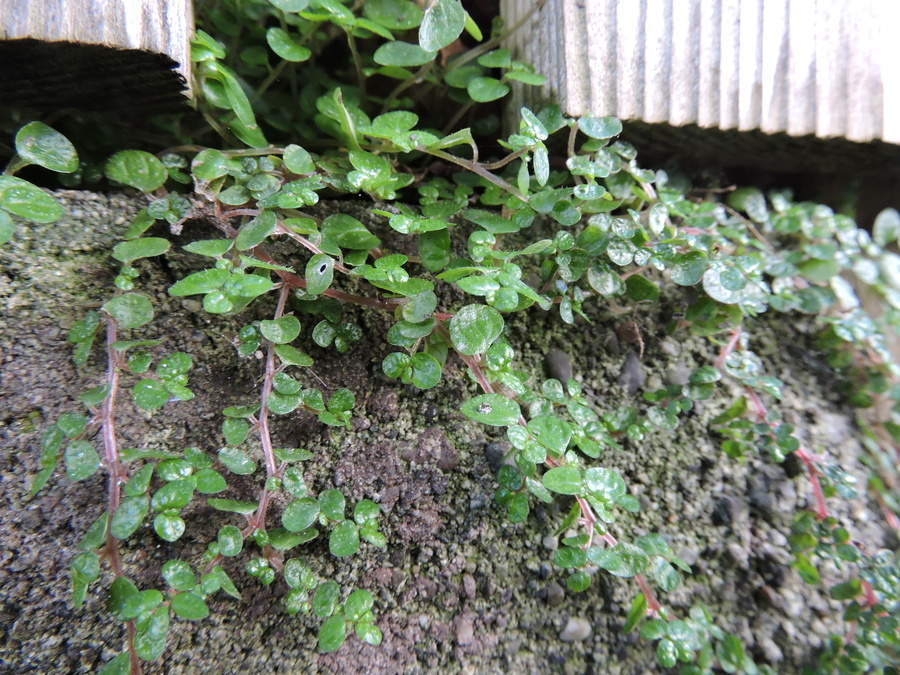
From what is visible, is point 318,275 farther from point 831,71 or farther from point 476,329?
point 831,71

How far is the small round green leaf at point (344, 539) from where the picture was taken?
0.68 meters

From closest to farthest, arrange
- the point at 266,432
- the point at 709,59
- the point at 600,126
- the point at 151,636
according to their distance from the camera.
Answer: the point at 151,636, the point at 266,432, the point at 600,126, the point at 709,59

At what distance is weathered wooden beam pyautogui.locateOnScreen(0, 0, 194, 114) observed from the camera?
639 mm

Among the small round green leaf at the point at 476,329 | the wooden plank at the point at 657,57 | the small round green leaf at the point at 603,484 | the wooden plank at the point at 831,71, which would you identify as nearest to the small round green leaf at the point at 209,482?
the small round green leaf at the point at 476,329

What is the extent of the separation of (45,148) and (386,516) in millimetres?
669

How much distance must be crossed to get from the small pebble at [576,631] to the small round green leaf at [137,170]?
88 cm

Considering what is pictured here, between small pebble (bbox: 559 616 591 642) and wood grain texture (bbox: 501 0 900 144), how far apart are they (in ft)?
2.60

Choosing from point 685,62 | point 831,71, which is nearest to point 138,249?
point 685,62

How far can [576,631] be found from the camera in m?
0.79

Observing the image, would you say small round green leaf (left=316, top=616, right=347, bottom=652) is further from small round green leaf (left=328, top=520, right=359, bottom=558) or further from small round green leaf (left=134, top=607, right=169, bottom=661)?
small round green leaf (left=134, top=607, right=169, bottom=661)

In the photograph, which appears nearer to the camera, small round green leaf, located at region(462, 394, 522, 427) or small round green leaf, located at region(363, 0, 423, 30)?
small round green leaf, located at region(462, 394, 522, 427)

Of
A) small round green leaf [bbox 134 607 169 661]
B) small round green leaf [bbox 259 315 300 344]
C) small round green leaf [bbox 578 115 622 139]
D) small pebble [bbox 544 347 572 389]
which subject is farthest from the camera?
small pebble [bbox 544 347 572 389]

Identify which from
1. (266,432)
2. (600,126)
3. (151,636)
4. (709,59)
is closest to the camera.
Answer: (151,636)

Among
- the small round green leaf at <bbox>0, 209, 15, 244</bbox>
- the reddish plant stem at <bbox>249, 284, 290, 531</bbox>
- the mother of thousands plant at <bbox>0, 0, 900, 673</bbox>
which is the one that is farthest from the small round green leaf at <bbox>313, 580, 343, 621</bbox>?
the small round green leaf at <bbox>0, 209, 15, 244</bbox>
